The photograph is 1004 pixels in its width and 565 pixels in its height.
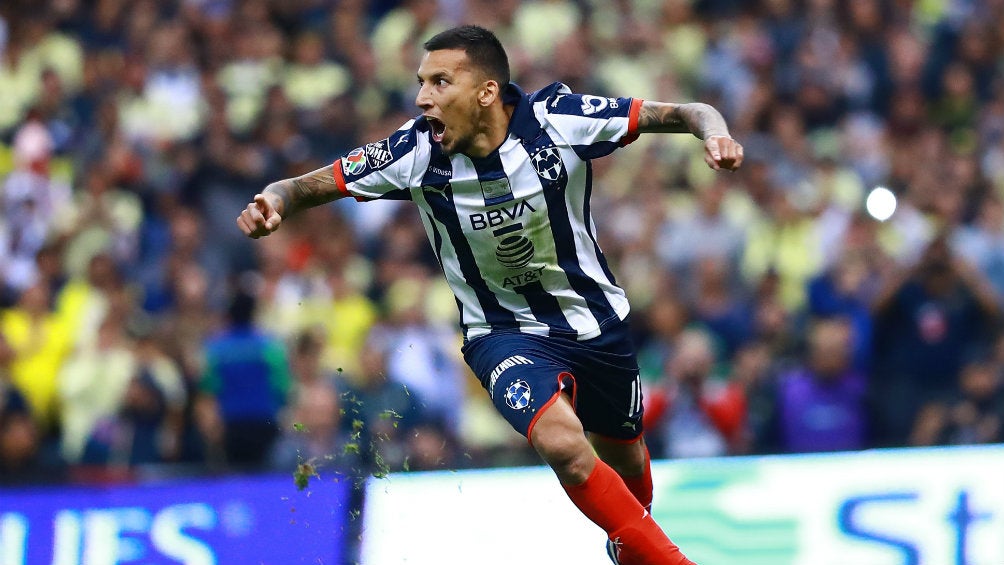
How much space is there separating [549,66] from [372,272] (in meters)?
2.81

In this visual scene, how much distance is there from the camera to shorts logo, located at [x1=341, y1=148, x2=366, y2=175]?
6785 mm

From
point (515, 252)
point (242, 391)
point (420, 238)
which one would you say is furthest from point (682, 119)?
point (420, 238)

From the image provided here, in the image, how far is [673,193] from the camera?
13.0 m

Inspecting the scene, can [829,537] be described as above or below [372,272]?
below

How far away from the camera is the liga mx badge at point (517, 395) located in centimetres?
632

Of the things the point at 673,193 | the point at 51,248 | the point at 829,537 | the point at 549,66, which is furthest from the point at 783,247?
the point at 51,248

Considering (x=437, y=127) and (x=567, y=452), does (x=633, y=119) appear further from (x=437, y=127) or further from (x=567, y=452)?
(x=567, y=452)

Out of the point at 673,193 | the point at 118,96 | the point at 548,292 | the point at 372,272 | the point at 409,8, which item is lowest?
the point at 548,292

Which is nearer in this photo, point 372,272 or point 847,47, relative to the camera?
point 372,272

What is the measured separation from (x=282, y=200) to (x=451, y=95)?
846mm

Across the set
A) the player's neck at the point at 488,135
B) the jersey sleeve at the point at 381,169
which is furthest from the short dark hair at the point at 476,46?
the jersey sleeve at the point at 381,169

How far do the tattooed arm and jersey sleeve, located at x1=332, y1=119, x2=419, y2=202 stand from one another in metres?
0.06

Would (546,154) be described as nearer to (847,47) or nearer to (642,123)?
(642,123)

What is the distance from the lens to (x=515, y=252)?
6.68 metres
